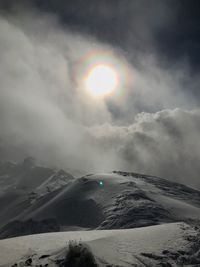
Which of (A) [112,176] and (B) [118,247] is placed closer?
(B) [118,247]

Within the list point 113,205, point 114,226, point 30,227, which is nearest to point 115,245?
point 114,226

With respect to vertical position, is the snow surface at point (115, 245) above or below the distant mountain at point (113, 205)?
below

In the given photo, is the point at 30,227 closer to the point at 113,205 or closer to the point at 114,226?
the point at 113,205

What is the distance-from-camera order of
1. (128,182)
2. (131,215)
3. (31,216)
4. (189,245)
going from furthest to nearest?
A: (128,182) → (31,216) → (131,215) → (189,245)

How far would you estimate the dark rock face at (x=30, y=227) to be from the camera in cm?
10744

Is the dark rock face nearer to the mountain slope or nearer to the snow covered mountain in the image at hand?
the snow covered mountain

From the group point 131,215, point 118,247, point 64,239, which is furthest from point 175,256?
point 131,215

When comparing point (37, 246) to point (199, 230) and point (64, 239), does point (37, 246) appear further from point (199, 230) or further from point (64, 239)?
point (199, 230)

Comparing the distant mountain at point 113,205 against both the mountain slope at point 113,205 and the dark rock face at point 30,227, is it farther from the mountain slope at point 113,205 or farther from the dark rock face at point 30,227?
the dark rock face at point 30,227

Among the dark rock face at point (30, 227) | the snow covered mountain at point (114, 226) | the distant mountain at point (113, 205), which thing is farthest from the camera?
the dark rock face at point (30, 227)

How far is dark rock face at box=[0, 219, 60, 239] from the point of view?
107m

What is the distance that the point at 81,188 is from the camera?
136500mm

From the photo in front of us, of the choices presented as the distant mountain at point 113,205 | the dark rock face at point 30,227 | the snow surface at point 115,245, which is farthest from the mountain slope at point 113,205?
the snow surface at point 115,245

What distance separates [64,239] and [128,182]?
324ft
